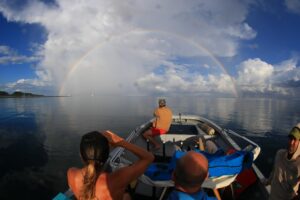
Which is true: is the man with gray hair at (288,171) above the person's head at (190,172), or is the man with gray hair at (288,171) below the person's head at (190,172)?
below

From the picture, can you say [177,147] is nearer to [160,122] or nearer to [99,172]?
[160,122]

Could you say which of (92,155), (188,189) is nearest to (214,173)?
(188,189)

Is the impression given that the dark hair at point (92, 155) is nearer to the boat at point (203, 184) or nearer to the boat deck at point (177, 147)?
the boat at point (203, 184)

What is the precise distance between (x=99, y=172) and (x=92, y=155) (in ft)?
0.83

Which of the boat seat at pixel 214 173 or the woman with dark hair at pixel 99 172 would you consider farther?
the boat seat at pixel 214 173

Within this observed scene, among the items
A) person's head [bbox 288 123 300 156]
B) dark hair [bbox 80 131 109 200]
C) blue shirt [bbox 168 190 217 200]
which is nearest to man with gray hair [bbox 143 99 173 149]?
person's head [bbox 288 123 300 156]

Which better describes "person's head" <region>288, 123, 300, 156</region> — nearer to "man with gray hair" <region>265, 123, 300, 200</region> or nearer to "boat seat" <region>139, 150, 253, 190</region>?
"man with gray hair" <region>265, 123, 300, 200</region>

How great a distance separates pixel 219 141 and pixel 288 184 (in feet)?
18.3

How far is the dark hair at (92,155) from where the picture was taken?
2197mm

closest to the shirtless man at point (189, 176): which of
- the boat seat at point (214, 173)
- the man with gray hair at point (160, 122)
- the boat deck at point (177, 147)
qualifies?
the boat seat at point (214, 173)

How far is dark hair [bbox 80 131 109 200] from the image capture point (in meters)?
2.20

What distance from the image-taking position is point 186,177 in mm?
1812

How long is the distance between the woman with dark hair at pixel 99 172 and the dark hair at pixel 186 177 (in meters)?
0.65

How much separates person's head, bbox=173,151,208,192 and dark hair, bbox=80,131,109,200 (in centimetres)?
82
